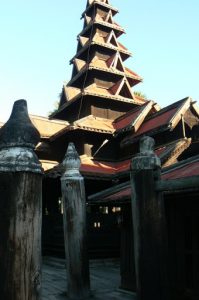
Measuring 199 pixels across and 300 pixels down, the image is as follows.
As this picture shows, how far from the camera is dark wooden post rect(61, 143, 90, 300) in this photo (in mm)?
5426

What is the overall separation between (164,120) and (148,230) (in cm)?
1195

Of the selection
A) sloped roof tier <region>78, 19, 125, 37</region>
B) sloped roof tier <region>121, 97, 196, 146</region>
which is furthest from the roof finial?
sloped roof tier <region>78, 19, 125, 37</region>

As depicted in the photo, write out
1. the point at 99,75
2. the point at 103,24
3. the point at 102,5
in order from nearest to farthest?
the point at 99,75, the point at 103,24, the point at 102,5

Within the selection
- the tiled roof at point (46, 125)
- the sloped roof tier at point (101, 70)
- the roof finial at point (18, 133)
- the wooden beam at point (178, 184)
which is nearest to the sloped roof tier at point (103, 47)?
the sloped roof tier at point (101, 70)

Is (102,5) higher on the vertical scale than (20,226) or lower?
higher

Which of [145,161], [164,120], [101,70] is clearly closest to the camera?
[145,161]

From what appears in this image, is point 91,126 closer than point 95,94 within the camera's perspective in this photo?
Yes

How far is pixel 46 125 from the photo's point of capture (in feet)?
62.0

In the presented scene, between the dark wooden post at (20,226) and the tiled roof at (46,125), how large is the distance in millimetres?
15680

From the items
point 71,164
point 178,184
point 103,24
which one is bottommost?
point 178,184

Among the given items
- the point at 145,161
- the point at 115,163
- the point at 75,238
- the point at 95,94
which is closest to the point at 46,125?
the point at 95,94

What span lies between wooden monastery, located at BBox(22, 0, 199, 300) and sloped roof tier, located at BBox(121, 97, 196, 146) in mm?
39

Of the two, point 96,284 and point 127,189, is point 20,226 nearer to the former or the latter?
point 127,189

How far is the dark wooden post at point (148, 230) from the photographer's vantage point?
3260 millimetres
